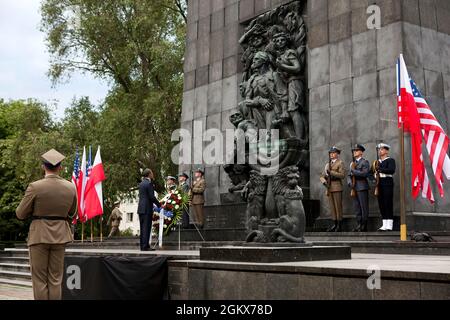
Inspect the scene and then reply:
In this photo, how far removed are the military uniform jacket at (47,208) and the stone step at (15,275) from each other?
25.6 feet

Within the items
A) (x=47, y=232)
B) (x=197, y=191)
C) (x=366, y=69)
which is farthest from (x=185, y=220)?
(x=47, y=232)

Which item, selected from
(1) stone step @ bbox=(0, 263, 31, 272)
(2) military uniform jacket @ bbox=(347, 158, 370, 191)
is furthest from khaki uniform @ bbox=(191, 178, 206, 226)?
(2) military uniform jacket @ bbox=(347, 158, 370, 191)

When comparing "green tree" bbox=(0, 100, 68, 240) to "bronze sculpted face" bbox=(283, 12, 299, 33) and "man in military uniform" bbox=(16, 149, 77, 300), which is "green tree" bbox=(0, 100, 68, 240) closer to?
"bronze sculpted face" bbox=(283, 12, 299, 33)

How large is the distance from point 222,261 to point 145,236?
541cm

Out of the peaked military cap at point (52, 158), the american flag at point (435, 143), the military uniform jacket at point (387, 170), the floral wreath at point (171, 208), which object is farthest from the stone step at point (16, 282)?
the american flag at point (435, 143)

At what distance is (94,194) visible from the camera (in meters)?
19.1

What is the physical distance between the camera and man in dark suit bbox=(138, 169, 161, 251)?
12.8 meters

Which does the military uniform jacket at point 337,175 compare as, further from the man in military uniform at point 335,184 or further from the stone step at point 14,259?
the stone step at point 14,259

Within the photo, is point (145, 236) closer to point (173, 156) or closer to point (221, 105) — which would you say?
point (221, 105)

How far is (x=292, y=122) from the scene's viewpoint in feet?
53.7

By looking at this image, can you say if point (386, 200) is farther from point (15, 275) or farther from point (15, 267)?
point (15, 267)

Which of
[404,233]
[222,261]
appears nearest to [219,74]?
[404,233]

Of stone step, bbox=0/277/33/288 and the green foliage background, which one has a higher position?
the green foliage background

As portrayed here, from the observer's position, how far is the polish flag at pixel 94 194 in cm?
1884
